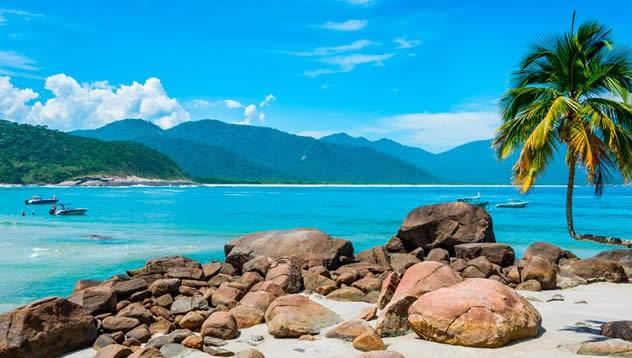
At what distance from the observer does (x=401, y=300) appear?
9969mm

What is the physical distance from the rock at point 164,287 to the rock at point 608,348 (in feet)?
33.7

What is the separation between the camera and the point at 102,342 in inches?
410

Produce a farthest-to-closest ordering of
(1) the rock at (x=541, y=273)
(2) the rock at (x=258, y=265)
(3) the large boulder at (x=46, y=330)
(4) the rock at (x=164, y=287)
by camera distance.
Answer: (2) the rock at (x=258, y=265)
(1) the rock at (x=541, y=273)
(4) the rock at (x=164, y=287)
(3) the large boulder at (x=46, y=330)

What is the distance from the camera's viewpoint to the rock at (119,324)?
36.6ft

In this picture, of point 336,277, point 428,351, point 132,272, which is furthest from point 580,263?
point 132,272

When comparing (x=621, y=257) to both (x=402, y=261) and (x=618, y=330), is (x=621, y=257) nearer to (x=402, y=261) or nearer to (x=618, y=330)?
(x=402, y=261)

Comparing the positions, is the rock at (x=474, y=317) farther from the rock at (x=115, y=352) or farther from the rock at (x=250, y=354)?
the rock at (x=115, y=352)

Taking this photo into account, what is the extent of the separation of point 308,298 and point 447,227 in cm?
1011

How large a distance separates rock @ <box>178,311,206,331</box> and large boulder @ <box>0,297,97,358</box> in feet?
6.24

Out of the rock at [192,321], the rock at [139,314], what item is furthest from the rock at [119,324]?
the rock at [192,321]

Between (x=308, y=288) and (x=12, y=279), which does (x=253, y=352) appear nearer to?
(x=308, y=288)

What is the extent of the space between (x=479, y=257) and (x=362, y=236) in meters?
21.1

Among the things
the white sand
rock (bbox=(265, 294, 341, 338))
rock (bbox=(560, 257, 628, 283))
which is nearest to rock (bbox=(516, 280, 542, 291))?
the white sand

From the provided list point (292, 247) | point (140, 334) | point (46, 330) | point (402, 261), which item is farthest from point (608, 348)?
point (292, 247)
